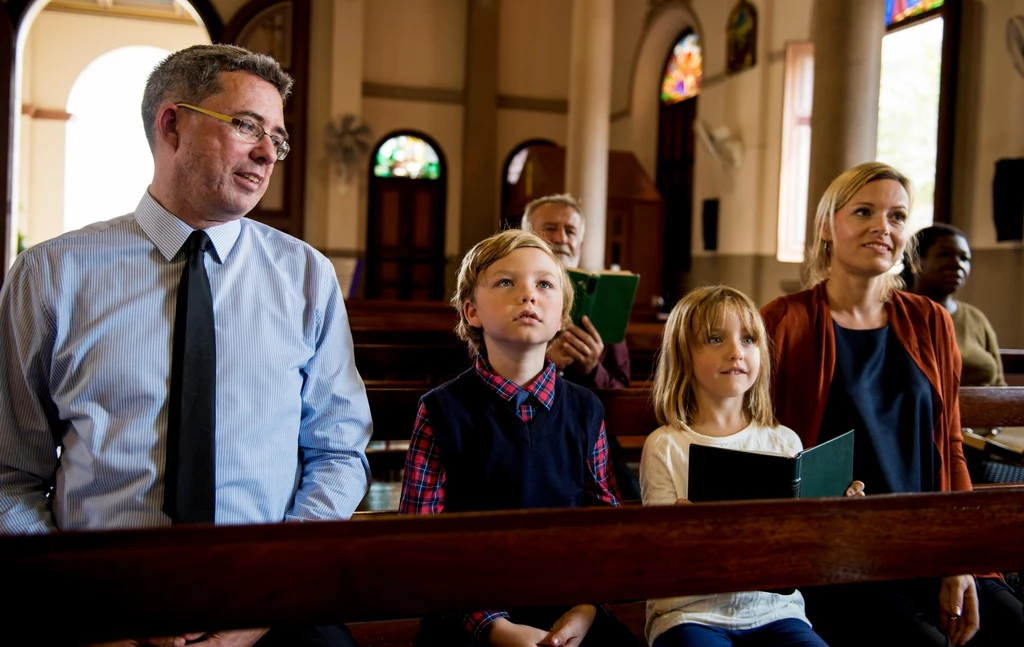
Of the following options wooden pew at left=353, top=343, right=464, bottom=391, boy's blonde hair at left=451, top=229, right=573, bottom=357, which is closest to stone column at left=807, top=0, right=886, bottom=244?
wooden pew at left=353, top=343, right=464, bottom=391

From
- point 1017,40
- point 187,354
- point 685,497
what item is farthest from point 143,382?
point 1017,40

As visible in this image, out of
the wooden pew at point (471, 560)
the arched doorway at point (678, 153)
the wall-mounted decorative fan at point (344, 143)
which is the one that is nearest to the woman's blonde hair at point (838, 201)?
the wooden pew at point (471, 560)

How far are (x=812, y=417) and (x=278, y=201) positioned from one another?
10997mm

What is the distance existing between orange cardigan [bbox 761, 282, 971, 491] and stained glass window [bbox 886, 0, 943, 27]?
6.74m

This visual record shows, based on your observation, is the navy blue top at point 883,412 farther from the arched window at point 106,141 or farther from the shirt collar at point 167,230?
the arched window at point 106,141

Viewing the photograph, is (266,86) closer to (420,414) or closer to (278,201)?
(420,414)

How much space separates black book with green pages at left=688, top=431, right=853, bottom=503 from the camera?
1589 mm

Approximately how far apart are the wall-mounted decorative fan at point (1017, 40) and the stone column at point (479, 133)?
768 cm

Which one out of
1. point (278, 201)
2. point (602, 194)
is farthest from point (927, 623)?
point (278, 201)

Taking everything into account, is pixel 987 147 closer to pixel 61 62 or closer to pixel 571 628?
pixel 571 628

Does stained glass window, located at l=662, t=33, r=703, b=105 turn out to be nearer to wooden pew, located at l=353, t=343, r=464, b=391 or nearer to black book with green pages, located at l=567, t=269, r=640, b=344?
wooden pew, located at l=353, t=343, r=464, b=391

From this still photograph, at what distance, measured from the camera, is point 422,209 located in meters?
13.3

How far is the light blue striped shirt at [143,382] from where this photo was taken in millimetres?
1593

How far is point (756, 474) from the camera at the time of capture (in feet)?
5.31
